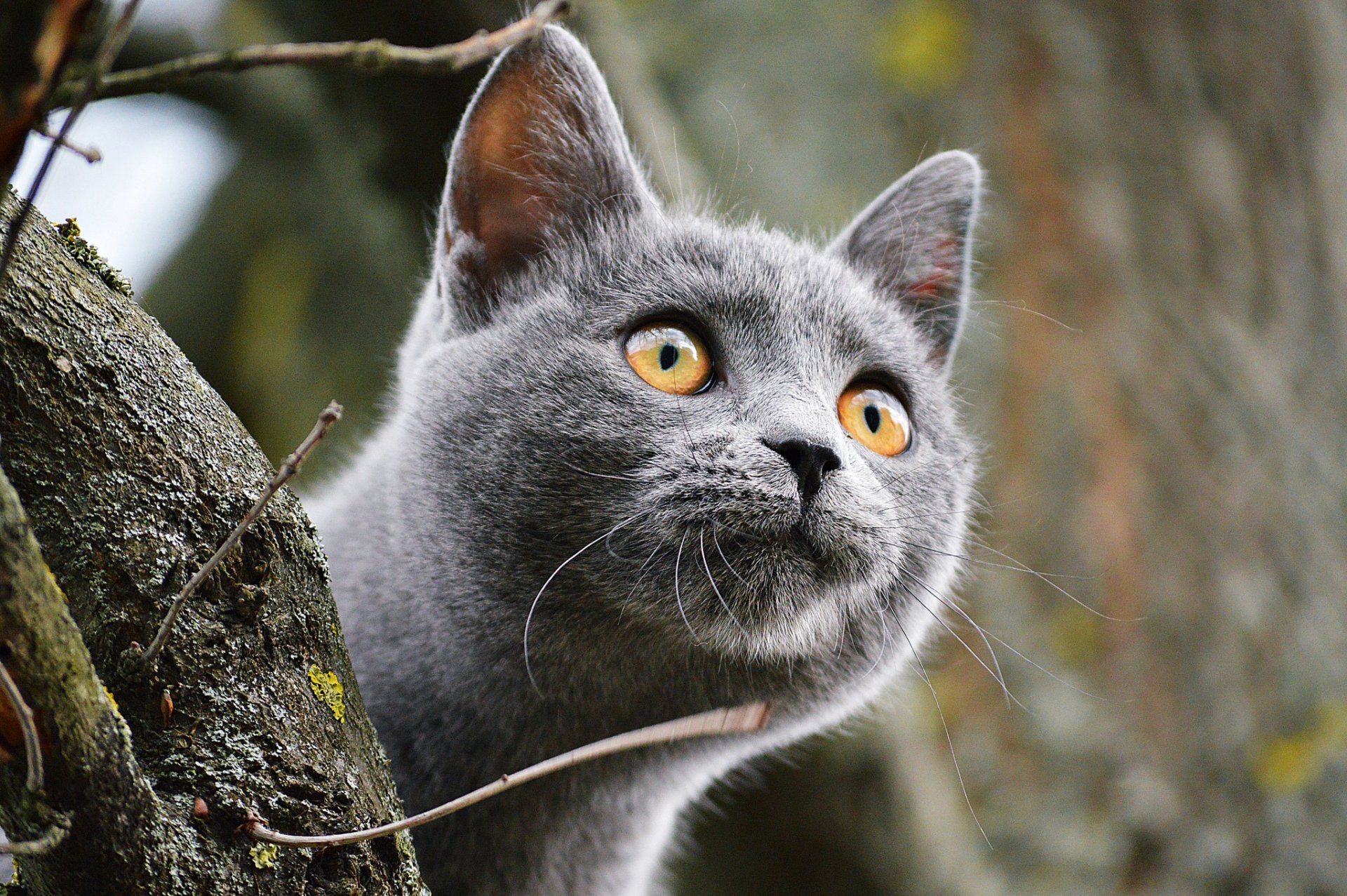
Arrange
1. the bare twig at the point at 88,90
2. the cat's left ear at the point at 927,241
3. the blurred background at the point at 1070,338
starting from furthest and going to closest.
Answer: the blurred background at the point at 1070,338
the cat's left ear at the point at 927,241
the bare twig at the point at 88,90

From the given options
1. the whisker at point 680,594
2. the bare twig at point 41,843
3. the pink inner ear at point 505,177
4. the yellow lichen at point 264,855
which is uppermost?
the pink inner ear at point 505,177

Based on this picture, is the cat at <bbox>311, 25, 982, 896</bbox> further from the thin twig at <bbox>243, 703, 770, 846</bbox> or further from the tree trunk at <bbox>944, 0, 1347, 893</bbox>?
the tree trunk at <bbox>944, 0, 1347, 893</bbox>

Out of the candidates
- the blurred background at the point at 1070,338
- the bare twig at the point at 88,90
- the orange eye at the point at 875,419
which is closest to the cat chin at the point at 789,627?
the orange eye at the point at 875,419

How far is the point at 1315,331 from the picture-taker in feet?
12.3

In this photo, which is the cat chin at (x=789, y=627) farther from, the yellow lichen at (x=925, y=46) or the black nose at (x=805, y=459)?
the yellow lichen at (x=925, y=46)

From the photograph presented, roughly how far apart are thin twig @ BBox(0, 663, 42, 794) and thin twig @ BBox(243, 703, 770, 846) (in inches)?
8.6

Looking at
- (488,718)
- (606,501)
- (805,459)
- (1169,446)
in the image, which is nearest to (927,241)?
(805,459)

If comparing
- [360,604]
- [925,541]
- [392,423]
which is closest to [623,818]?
[360,604]

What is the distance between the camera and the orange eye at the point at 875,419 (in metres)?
1.59

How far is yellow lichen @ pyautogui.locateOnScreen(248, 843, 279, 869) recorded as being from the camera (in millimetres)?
854

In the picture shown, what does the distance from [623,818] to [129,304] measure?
1.15m

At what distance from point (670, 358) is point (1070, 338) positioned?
96.2 inches

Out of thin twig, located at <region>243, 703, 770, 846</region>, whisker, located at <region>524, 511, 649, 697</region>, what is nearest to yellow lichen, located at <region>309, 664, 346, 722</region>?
thin twig, located at <region>243, 703, 770, 846</region>

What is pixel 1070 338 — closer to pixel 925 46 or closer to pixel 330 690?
pixel 925 46
